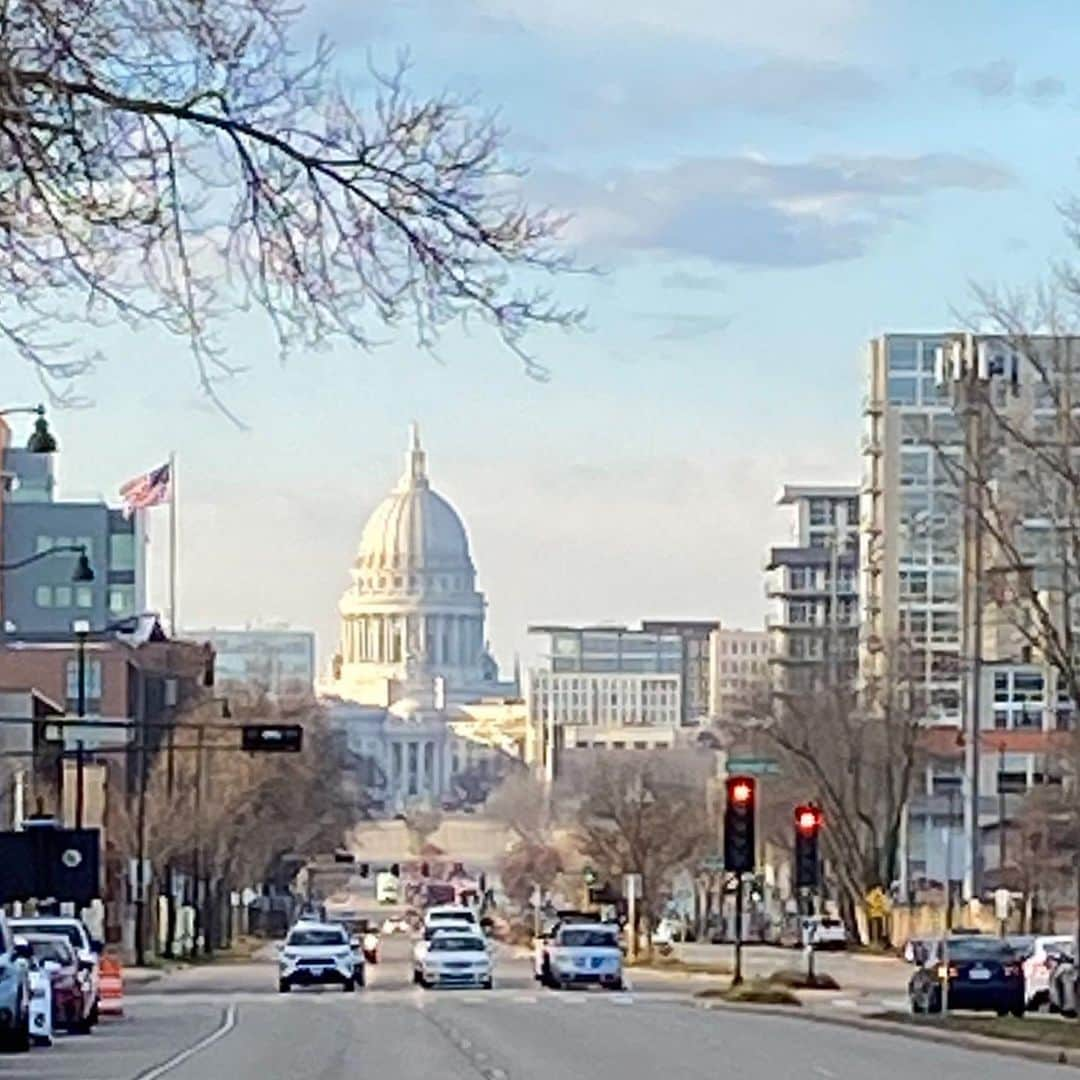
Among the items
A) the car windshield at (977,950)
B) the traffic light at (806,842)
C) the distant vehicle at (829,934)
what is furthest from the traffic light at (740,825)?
the distant vehicle at (829,934)

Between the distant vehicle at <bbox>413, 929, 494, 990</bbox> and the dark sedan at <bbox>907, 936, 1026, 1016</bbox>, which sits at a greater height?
the dark sedan at <bbox>907, 936, 1026, 1016</bbox>

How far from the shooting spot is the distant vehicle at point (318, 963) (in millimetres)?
74375

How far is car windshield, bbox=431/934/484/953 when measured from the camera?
7812 centimetres

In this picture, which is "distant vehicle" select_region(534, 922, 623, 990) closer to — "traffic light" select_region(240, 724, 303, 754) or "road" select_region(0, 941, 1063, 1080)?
"road" select_region(0, 941, 1063, 1080)

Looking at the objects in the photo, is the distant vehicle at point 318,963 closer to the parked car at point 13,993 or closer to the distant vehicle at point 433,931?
the distant vehicle at point 433,931

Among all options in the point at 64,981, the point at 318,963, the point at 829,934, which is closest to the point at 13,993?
the point at 64,981

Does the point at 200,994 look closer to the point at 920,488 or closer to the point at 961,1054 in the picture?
the point at 961,1054

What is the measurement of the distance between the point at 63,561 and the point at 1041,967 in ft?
400

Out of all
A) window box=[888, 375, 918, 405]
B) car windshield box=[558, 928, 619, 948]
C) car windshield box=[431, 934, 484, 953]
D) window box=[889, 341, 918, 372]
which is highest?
window box=[889, 341, 918, 372]

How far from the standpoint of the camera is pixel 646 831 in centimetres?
11894

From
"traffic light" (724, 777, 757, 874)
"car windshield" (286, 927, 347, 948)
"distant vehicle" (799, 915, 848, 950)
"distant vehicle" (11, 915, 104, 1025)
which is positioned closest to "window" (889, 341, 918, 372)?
"distant vehicle" (799, 915, 848, 950)

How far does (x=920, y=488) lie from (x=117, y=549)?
145 feet

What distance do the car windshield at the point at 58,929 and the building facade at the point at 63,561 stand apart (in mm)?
116926

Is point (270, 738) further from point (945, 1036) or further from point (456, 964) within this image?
point (945, 1036)
